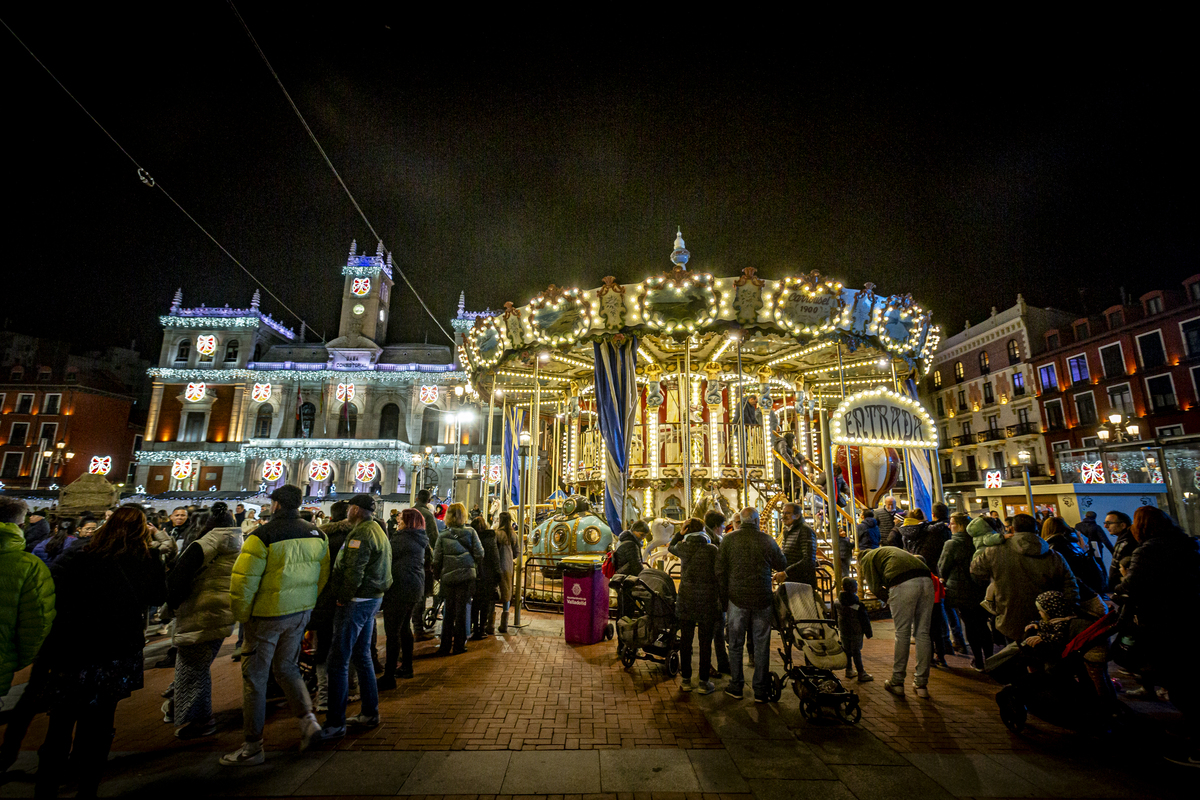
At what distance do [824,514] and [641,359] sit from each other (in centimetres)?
560

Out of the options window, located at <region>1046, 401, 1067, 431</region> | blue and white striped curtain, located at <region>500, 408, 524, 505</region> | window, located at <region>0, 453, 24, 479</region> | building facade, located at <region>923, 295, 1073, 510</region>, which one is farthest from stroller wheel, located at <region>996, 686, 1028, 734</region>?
window, located at <region>0, 453, 24, 479</region>

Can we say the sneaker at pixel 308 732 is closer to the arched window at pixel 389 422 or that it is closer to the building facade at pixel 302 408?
the building facade at pixel 302 408

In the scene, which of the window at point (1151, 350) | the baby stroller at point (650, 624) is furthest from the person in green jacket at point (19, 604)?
the window at point (1151, 350)

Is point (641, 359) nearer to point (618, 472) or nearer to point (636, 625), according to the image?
point (618, 472)

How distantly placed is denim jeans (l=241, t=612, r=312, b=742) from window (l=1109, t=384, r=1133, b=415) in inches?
1462

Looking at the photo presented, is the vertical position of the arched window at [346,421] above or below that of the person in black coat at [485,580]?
above

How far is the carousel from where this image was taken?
9047 mm

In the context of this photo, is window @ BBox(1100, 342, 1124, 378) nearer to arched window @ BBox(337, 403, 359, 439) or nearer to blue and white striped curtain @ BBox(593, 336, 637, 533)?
blue and white striped curtain @ BBox(593, 336, 637, 533)

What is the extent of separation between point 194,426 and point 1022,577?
49026mm

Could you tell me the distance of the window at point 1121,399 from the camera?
2736 centimetres

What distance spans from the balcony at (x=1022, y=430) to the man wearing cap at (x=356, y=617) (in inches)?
1516

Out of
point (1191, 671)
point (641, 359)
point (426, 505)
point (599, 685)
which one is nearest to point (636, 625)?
point (599, 685)

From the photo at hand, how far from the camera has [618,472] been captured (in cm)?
929

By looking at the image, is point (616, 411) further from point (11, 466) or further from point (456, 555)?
point (11, 466)
